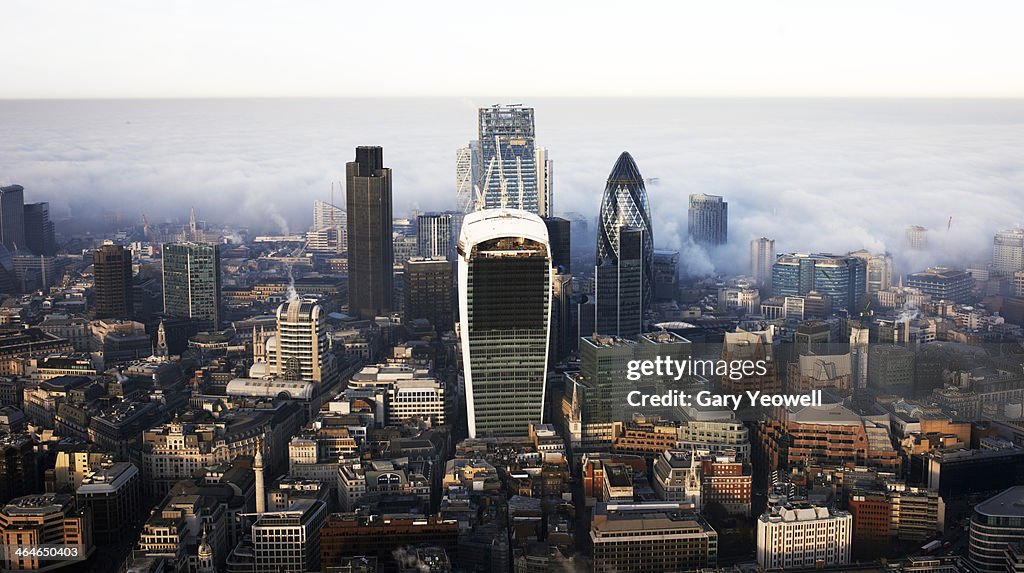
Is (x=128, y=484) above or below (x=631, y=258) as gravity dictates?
below

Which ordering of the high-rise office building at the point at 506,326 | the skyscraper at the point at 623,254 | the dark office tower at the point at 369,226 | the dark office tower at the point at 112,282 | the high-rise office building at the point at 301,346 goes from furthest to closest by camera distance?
the dark office tower at the point at 369,226 < the dark office tower at the point at 112,282 < the skyscraper at the point at 623,254 < the high-rise office building at the point at 301,346 < the high-rise office building at the point at 506,326

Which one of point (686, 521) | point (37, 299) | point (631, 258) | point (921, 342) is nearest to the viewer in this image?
point (686, 521)

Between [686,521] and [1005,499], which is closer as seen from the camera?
[686,521]

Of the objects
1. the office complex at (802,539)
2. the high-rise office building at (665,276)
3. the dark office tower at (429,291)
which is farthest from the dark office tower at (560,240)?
the office complex at (802,539)

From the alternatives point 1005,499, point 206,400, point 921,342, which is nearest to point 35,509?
point 206,400

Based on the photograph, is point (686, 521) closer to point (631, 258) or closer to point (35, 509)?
point (35, 509)

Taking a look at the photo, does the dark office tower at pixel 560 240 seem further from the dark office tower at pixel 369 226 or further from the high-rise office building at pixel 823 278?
the high-rise office building at pixel 823 278

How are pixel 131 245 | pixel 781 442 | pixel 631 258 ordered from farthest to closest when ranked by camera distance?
pixel 131 245, pixel 631 258, pixel 781 442
